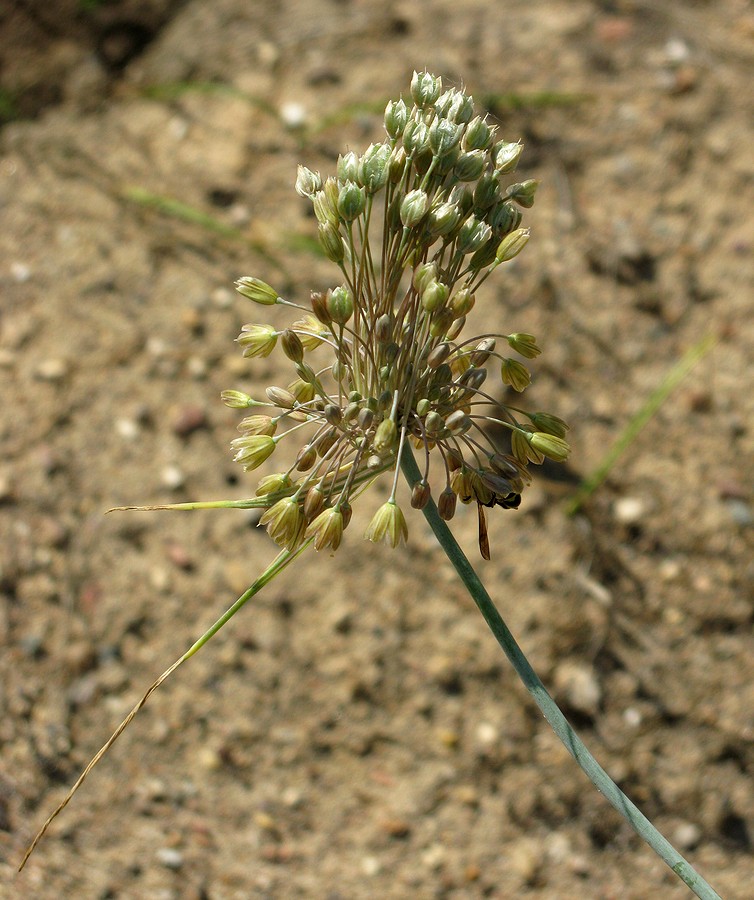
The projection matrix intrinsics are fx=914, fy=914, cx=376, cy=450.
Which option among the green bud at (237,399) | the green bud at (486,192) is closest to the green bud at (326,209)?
the green bud at (486,192)

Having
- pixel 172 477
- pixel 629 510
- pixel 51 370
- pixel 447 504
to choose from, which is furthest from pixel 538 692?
pixel 51 370

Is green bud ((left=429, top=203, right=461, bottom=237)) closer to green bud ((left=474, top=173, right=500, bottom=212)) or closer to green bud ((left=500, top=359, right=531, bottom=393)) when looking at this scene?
green bud ((left=474, top=173, right=500, bottom=212))

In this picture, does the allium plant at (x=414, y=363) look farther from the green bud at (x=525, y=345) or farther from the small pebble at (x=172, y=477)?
the small pebble at (x=172, y=477)

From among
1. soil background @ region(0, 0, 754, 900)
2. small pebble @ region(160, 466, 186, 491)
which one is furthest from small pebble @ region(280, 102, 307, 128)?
small pebble @ region(160, 466, 186, 491)

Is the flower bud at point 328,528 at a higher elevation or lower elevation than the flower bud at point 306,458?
lower

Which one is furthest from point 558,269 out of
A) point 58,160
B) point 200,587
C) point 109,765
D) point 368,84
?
point 109,765

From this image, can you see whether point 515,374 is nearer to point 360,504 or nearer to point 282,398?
point 282,398

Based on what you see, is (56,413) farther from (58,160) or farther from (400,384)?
(400,384)
